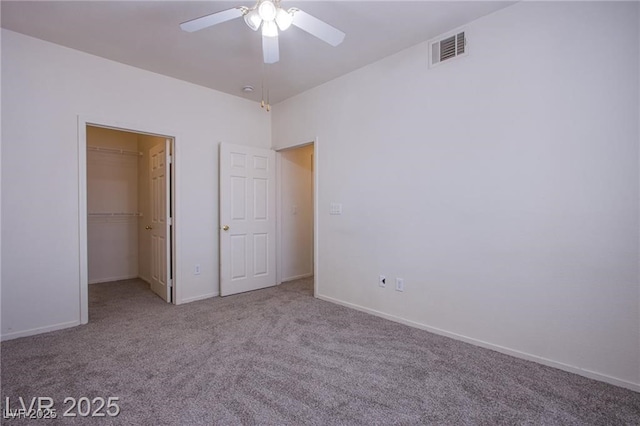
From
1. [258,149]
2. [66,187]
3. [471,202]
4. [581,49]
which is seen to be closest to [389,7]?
[581,49]

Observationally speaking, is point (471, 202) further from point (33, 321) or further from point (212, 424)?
point (33, 321)

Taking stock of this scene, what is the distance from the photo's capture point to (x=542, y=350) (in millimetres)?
2223

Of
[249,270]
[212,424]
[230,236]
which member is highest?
[230,236]

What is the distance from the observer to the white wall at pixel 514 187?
196 cm

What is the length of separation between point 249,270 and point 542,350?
10.6 ft

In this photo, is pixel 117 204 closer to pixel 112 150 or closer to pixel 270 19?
pixel 112 150

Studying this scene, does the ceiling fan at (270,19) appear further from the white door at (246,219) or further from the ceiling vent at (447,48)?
the white door at (246,219)

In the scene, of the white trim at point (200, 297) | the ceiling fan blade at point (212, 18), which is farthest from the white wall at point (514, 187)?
the white trim at point (200, 297)

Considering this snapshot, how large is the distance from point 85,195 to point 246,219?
5.75 feet

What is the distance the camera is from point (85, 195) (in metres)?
3.02

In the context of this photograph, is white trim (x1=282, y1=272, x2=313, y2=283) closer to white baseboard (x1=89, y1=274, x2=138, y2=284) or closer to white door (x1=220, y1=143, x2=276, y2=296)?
white door (x1=220, y1=143, x2=276, y2=296)

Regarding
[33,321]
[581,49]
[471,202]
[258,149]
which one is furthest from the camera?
[258,149]

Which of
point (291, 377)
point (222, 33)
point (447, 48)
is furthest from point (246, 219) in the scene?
point (447, 48)

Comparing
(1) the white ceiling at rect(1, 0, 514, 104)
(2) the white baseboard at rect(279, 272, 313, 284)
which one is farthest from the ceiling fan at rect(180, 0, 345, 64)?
(2) the white baseboard at rect(279, 272, 313, 284)
